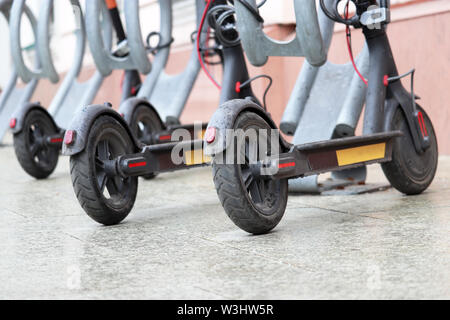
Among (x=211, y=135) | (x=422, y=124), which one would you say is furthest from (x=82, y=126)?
(x=422, y=124)

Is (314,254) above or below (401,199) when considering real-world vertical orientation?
below

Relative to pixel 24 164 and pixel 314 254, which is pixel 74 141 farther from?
pixel 24 164

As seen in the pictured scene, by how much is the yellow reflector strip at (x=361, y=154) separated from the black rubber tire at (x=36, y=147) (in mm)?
2999

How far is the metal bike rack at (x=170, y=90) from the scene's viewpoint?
6.61 m

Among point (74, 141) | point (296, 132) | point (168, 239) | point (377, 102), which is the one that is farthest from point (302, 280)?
point (296, 132)

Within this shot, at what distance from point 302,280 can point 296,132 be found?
2.35m

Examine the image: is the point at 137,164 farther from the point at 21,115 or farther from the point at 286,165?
the point at 21,115

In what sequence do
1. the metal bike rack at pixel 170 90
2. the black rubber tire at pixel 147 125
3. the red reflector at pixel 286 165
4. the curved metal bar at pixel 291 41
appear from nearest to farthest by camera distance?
the red reflector at pixel 286 165 → the curved metal bar at pixel 291 41 → the black rubber tire at pixel 147 125 → the metal bike rack at pixel 170 90

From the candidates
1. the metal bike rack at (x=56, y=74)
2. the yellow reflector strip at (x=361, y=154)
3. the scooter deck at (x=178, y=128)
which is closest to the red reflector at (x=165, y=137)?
Answer: the scooter deck at (x=178, y=128)

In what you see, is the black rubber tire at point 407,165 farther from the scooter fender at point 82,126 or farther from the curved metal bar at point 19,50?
the curved metal bar at point 19,50

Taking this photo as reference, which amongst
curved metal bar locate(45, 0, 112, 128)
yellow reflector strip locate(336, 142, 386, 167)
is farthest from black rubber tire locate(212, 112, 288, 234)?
curved metal bar locate(45, 0, 112, 128)

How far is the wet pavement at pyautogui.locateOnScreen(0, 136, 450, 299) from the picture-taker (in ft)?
8.01

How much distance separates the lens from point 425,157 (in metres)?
4.32
